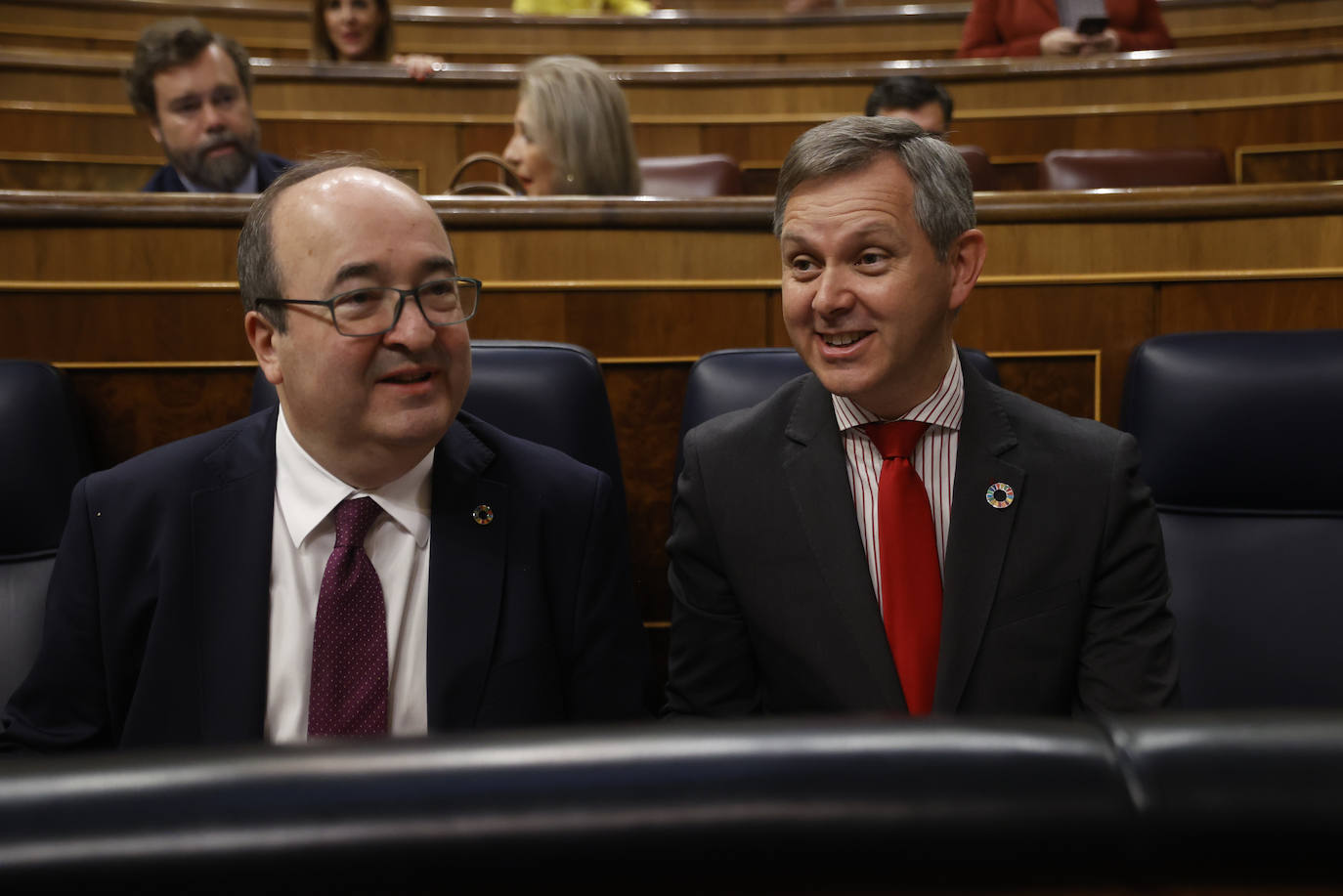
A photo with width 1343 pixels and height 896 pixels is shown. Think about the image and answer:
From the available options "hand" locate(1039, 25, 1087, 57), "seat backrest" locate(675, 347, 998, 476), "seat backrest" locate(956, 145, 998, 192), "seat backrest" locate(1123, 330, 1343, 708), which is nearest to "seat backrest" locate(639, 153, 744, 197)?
"seat backrest" locate(956, 145, 998, 192)

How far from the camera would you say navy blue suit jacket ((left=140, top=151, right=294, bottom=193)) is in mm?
1438

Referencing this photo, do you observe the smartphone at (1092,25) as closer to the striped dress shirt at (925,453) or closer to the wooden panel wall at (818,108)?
the wooden panel wall at (818,108)

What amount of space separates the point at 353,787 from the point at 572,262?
3.05 feet

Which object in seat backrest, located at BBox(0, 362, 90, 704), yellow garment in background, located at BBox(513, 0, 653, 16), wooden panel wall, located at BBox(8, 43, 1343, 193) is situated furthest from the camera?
yellow garment in background, located at BBox(513, 0, 653, 16)

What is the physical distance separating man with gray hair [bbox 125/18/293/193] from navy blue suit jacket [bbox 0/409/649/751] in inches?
36.2

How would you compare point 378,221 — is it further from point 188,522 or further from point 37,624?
point 37,624

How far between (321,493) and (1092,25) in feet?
6.38

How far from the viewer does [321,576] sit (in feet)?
2.13

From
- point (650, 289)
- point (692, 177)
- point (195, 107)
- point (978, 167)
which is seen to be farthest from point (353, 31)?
point (650, 289)

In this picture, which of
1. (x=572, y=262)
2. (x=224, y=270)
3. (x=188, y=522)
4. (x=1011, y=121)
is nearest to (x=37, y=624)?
(x=188, y=522)

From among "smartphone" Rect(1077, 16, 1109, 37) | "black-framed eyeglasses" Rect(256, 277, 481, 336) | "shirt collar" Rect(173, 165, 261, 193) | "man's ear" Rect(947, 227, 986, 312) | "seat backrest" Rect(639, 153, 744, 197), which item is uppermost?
"smartphone" Rect(1077, 16, 1109, 37)

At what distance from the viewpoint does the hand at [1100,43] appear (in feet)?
6.92

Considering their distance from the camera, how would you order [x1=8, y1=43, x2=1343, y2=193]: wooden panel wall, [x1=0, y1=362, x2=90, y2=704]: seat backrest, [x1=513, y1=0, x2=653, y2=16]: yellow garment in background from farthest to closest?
[x1=513, y1=0, x2=653, y2=16]: yellow garment in background, [x1=8, y1=43, x2=1343, y2=193]: wooden panel wall, [x1=0, y1=362, x2=90, y2=704]: seat backrest

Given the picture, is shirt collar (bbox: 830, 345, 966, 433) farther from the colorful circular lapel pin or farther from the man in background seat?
the man in background seat
